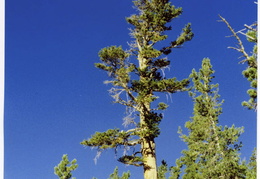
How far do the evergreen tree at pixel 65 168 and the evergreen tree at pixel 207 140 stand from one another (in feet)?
32.2

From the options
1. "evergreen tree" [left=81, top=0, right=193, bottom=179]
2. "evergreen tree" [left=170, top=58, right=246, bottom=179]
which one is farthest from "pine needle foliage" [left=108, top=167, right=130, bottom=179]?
"evergreen tree" [left=81, top=0, right=193, bottom=179]

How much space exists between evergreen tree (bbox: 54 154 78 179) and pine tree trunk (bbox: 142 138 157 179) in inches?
503

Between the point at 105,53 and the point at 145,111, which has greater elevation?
the point at 105,53

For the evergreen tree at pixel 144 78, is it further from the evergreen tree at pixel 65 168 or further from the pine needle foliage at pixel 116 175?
the pine needle foliage at pixel 116 175

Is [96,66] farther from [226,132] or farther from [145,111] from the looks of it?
[226,132]

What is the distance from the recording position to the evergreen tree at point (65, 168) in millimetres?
22547

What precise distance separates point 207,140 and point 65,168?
11.1m

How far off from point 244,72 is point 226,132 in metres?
10.4

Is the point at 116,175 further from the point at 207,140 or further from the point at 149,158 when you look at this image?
the point at 149,158

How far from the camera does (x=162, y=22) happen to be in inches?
533

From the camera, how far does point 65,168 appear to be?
2283cm

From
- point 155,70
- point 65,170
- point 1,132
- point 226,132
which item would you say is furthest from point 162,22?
point 65,170

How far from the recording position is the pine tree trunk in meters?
11.0

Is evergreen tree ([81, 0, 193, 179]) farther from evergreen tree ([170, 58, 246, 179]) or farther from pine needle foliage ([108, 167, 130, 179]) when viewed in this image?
pine needle foliage ([108, 167, 130, 179])
